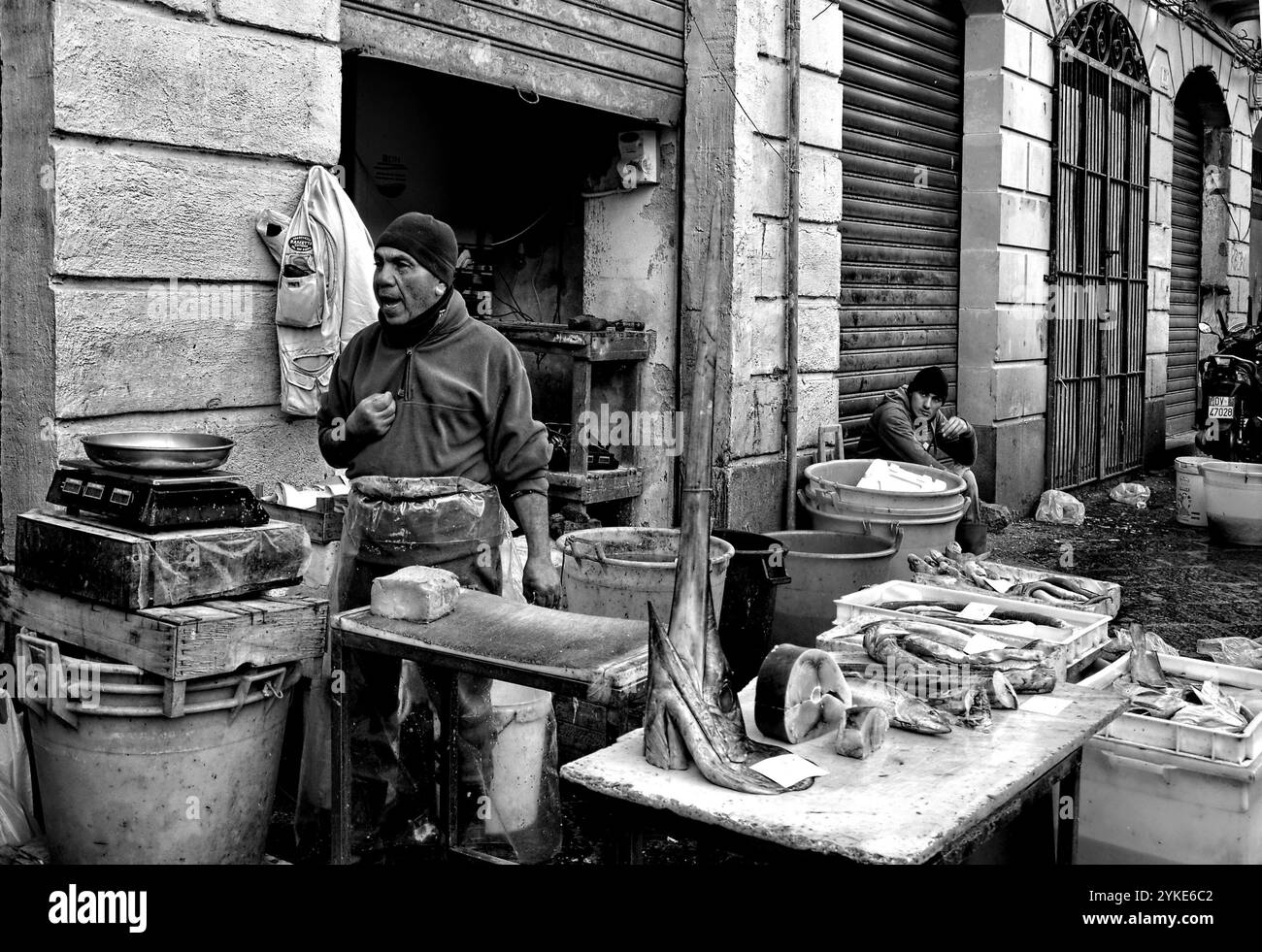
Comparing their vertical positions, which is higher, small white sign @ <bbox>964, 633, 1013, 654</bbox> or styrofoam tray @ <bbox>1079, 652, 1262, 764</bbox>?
small white sign @ <bbox>964, 633, 1013, 654</bbox>

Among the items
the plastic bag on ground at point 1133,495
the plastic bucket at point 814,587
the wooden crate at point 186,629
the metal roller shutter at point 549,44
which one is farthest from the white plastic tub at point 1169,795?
the plastic bag on ground at point 1133,495

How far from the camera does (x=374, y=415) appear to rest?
14.6 feet

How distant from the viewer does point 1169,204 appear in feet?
49.4

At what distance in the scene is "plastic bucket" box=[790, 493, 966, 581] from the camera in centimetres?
739

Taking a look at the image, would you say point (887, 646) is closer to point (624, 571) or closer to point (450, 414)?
point (624, 571)

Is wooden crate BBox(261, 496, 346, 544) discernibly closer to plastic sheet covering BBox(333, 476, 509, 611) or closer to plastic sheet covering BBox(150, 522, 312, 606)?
plastic sheet covering BBox(333, 476, 509, 611)

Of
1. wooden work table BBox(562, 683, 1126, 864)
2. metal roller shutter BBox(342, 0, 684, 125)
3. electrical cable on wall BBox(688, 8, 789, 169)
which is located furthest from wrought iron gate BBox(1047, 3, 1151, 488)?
wooden work table BBox(562, 683, 1126, 864)

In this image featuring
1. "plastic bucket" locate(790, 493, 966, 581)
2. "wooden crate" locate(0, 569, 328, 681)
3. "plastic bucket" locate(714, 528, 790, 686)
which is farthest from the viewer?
"plastic bucket" locate(790, 493, 966, 581)

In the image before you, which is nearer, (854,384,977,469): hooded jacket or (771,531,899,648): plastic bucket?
(771,531,899,648): plastic bucket

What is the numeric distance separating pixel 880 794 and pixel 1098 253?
11.7 meters

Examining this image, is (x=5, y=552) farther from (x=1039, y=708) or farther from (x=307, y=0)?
(x=1039, y=708)

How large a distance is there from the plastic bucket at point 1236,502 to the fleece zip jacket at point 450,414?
7.68 metres

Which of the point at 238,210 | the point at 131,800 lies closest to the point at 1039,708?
the point at 131,800

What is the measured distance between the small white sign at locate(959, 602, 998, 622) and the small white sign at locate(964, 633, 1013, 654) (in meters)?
0.48
